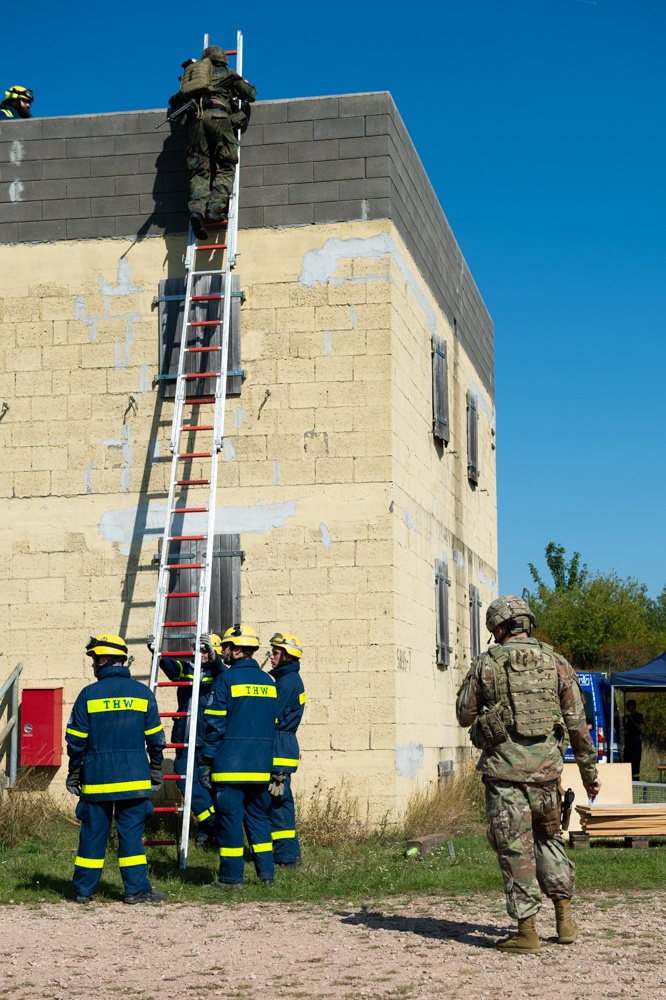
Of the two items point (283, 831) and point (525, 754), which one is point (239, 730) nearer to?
point (283, 831)

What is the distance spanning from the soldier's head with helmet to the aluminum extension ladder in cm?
409

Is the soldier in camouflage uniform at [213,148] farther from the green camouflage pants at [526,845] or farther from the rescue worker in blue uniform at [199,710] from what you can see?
the green camouflage pants at [526,845]

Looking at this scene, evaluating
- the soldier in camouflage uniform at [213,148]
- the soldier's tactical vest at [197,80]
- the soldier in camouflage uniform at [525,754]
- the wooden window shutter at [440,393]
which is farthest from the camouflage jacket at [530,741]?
the wooden window shutter at [440,393]

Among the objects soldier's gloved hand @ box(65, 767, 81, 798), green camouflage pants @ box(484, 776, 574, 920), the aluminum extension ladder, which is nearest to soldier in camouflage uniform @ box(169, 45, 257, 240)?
the aluminum extension ladder

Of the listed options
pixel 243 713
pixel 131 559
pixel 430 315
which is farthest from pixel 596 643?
pixel 243 713

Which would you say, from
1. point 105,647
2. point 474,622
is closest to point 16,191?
point 105,647

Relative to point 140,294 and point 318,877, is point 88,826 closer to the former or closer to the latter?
point 318,877

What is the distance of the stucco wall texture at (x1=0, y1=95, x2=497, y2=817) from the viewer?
1271 cm

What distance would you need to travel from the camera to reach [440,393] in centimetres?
1567

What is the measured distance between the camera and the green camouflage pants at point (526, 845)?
23.4 feet

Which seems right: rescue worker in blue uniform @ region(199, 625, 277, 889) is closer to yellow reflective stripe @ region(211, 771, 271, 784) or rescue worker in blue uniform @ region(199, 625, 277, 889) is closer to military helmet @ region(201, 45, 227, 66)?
yellow reflective stripe @ region(211, 771, 271, 784)

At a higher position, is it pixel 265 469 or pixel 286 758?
pixel 265 469

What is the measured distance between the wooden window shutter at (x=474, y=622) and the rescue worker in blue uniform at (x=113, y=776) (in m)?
9.04

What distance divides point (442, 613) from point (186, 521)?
384cm
